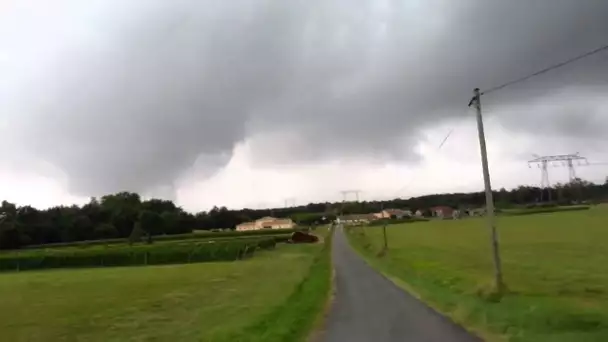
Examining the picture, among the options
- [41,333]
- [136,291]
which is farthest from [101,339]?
[136,291]

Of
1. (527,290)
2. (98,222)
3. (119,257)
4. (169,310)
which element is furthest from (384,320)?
(98,222)

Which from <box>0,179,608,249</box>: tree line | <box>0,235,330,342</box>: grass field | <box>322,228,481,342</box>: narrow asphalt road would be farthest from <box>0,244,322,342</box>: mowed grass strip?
<box>0,179,608,249</box>: tree line

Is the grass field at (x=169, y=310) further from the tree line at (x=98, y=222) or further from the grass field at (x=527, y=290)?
the tree line at (x=98, y=222)

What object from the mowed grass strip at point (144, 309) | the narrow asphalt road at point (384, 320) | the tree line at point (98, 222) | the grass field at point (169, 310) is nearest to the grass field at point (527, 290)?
the narrow asphalt road at point (384, 320)

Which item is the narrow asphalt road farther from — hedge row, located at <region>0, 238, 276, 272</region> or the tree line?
the tree line

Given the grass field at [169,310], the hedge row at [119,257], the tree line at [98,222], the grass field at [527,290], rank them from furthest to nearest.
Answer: the tree line at [98,222] < the hedge row at [119,257] < the grass field at [169,310] < the grass field at [527,290]

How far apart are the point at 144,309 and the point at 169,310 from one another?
6.33 feet

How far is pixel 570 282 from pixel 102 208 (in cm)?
15356

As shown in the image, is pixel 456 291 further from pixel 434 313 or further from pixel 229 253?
pixel 229 253

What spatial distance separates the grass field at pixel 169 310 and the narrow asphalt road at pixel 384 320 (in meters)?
1.04

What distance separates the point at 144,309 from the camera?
Answer: 29.6 meters

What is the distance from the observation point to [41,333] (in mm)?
23219

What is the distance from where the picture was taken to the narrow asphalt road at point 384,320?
15.3 m

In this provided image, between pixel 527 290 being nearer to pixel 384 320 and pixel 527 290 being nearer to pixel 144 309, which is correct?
pixel 384 320
